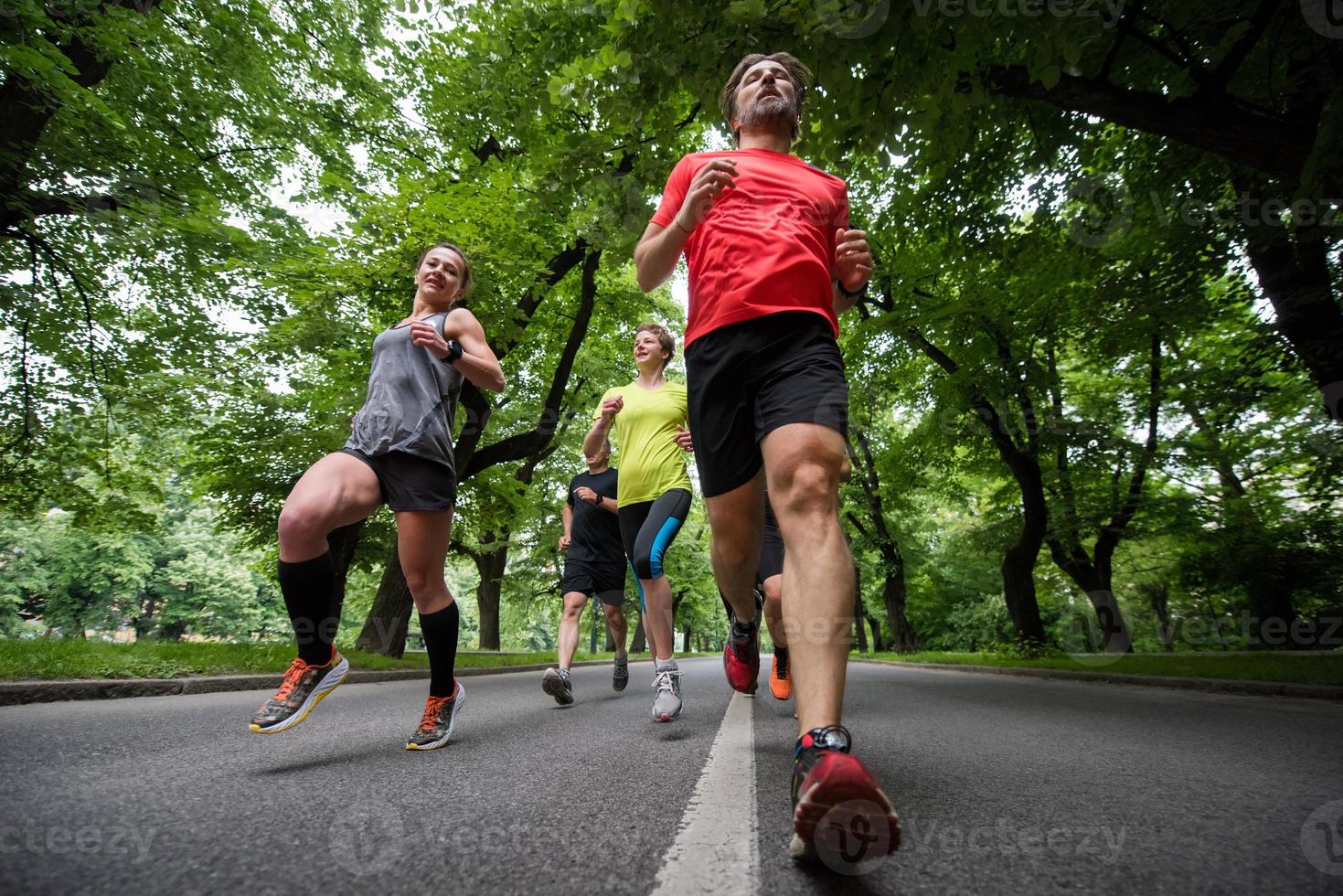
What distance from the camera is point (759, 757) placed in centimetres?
244

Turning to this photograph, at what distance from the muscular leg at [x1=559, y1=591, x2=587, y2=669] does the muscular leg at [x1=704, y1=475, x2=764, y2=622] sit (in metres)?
2.61

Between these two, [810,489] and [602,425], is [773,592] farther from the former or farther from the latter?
[810,489]

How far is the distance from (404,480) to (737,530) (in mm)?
1505

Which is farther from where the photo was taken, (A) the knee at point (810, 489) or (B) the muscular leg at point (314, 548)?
(B) the muscular leg at point (314, 548)

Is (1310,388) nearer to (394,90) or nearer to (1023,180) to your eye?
(1023,180)

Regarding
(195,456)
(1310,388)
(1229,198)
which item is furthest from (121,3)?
(1310,388)

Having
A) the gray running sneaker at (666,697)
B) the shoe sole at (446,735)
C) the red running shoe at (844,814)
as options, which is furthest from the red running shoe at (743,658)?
the red running shoe at (844,814)

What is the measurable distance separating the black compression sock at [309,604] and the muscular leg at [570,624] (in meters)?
2.51

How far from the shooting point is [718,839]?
1448 millimetres

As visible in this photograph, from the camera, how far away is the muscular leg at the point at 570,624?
5000 mm

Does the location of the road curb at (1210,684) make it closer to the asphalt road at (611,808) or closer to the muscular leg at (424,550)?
the asphalt road at (611,808)

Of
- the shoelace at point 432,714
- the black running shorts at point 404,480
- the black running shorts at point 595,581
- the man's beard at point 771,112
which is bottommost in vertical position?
the shoelace at point 432,714

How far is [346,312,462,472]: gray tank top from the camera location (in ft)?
9.02

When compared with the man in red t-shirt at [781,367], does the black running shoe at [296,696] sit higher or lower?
lower
